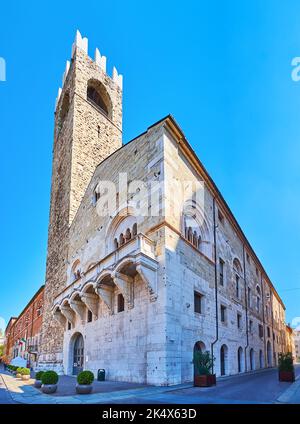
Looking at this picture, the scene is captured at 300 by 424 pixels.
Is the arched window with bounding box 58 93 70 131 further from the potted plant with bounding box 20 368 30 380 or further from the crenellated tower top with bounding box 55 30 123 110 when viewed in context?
the potted plant with bounding box 20 368 30 380

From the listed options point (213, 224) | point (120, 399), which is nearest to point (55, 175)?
point (213, 224)

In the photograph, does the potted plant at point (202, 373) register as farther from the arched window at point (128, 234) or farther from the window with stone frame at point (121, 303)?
the arched window at point (128, 234)


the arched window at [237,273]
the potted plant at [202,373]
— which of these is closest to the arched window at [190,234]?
the potted plant at [202,373]

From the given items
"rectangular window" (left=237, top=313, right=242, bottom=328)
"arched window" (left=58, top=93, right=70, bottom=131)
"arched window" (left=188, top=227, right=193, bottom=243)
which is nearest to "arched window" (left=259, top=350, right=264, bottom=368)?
"rectangular window" (left=237, top=313, right=242, bottom=328)

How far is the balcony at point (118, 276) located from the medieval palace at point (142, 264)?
0.06 meters

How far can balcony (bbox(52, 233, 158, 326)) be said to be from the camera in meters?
15.3

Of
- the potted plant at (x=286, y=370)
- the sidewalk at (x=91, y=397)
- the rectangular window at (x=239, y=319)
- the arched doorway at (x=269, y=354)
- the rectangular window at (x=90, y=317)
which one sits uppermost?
the rectangular window at (x=90, y=317)

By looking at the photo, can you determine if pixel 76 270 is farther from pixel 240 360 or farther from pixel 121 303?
pixel 240 360

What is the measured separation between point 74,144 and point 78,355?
1799 cm

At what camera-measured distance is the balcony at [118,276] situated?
15.3 metres

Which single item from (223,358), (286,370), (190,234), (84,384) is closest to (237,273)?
(223,358)

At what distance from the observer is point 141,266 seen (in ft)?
49.0
